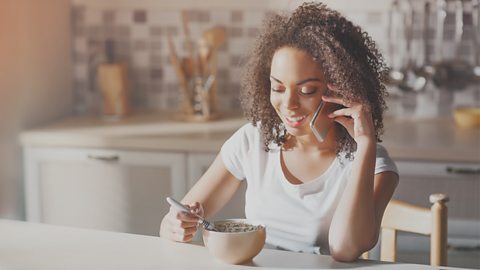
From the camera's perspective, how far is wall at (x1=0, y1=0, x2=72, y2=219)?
297cm

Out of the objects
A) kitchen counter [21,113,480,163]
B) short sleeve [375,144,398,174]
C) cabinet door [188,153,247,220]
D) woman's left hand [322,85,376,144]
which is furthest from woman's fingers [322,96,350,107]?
cabinet door [188,153,247,220]

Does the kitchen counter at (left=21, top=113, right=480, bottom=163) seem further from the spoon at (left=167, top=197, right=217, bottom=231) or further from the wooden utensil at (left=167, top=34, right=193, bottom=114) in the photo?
the spoon at (left=167, top=197, right=217, bottom=231)

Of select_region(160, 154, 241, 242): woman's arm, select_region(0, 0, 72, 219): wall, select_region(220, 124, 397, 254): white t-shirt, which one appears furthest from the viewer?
select_region(0, 0, 72, 219): wall

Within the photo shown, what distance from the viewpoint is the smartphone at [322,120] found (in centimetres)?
168

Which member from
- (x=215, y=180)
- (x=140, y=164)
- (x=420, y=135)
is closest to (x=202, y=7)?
(x=140, y=164)

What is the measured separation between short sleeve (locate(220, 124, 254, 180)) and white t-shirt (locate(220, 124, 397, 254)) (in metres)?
0.05

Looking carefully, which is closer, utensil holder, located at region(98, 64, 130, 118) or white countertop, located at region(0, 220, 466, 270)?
white countertop, located at region(0, 220, 466, 270)

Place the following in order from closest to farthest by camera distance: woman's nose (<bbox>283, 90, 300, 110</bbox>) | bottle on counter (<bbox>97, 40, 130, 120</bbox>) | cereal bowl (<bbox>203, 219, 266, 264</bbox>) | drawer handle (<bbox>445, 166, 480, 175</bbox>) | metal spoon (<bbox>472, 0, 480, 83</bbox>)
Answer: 1. cereal bowl (<bbox>203, 219, 266, 264</bbox>)
2. woman's nose (<bbox>283, 90, 300, 110</bbox>)
3. drawer handle (<bbox>445, 166, 480, 175</bbox>)
4. metal spoon (<bbox>472, 0, 480, 83</bbox>)
5. bottle on counter (<bbox>97, 40, 130, 120</bbox>)

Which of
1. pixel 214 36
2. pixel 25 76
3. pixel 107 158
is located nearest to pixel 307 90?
pixel 107 158

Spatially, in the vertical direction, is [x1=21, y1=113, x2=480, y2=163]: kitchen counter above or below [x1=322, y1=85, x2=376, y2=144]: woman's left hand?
below

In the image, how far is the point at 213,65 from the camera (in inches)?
127

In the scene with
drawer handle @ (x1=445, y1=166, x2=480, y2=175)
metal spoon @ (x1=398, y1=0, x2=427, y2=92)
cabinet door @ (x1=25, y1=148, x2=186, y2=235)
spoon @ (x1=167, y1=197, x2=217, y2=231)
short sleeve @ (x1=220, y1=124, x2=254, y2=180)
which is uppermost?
metal spoon @ (x1=398, y1=0, x2=427, y2=92)

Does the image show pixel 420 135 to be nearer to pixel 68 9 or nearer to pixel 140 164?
pixel 140 164

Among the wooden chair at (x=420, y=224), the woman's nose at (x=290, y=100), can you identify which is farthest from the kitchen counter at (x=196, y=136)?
the woman's nose at (x=290, y=100)
